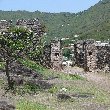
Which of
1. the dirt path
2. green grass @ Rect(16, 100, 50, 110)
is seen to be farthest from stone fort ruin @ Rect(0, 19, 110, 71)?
green grass @ Rect(16, 100, 50, 110)

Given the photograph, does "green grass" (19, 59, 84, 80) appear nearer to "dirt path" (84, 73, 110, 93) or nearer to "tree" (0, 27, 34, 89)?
"dirt path" (84, 73, 110, 93)

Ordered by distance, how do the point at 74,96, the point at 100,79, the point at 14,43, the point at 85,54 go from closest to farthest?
1. the point at 74,96
2. the point at 14,43
3. the point at 100,79
4. the point at 85,54

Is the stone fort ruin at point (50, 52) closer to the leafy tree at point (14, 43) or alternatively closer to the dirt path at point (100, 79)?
the dirt path at point (100, 79)

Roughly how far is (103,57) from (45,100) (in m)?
22.2

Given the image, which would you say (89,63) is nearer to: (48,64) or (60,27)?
(48,64)

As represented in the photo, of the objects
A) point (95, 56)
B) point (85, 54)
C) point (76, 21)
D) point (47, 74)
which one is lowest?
point (47, 74)

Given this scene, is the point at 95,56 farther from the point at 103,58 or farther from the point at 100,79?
the point at 100,79

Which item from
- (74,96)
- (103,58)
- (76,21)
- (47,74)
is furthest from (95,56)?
(76,21)

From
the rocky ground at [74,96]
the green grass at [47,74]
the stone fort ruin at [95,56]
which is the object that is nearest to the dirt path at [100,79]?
the rocky ground at [74,96]

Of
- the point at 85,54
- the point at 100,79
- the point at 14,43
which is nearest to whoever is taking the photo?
the point at 14,43

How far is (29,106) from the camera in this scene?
2806cm

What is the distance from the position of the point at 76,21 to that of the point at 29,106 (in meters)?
126

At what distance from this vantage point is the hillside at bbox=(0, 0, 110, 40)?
5123 inches

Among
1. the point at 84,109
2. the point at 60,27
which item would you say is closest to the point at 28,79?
the point at 84,109
